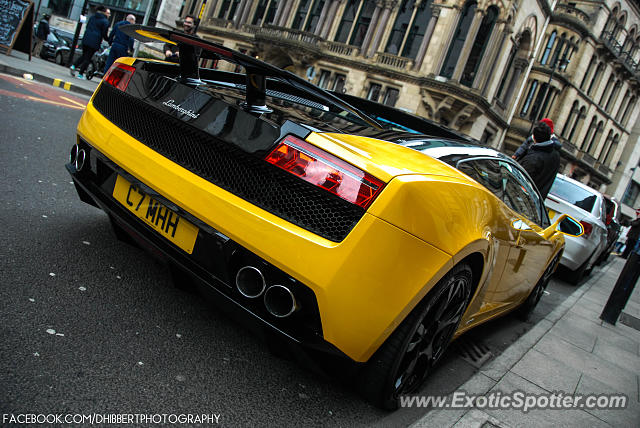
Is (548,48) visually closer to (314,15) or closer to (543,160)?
(314,15)

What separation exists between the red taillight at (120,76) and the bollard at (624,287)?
5257 mm

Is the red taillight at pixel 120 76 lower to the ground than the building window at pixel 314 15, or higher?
lower

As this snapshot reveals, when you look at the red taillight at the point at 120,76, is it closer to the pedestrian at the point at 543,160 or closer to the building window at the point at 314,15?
the pedestrian at the point at 543,160

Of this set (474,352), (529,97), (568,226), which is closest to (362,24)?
(529,97)

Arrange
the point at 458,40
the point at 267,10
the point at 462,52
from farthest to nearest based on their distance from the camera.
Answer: the point at 267,10 < the point at 458,40 < the point at 462,52

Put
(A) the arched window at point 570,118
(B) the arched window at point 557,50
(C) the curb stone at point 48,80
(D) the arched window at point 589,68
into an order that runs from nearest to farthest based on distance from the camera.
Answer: (C) the curb stone at point 48,80, (B) the arched window at point 557,50, (A) the arched window at point 570,118, (D) the arched window at point 589,68

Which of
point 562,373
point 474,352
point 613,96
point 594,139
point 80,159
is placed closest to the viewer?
point 80,159

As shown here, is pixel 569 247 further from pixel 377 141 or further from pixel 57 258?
pixel 57 258

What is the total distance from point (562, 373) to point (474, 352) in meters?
0.59

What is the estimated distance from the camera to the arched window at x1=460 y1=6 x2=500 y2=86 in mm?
28781

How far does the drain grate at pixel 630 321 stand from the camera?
6.45 m

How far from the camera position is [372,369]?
221 centimetres

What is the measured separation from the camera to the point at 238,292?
2.12m

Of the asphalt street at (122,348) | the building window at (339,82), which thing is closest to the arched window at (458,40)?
the building window at (339,82)
